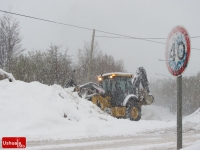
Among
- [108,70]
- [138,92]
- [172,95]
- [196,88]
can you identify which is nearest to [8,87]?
[138,92]

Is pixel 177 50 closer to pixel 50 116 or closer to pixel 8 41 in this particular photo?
pixel 50 116

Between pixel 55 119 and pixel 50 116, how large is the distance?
0.23 meters

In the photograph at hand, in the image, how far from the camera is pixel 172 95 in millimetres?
86875

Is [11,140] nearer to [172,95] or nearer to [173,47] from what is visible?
[173,47]

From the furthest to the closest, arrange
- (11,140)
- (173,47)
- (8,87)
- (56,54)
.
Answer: (56,54)
(8,87)
(11,140)
(173,47)

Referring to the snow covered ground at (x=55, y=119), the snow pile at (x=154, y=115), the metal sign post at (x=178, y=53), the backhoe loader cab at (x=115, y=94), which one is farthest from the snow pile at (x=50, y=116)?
the snow pile at (x=154, y=115)

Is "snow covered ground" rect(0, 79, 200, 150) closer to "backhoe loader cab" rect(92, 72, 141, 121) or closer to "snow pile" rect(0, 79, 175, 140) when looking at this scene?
"snow pile" rect(0, 79, 175, 140)

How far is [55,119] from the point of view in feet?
37.1

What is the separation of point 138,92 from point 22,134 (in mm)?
9528

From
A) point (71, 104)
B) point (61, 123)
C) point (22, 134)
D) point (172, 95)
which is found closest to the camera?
point (22, 134)

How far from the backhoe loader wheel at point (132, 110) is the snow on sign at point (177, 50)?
1146cm

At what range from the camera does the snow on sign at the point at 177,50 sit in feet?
14.4

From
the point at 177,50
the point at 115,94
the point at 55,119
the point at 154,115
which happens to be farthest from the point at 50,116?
the point at 154,115

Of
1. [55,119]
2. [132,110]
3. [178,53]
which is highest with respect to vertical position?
[178,53]
